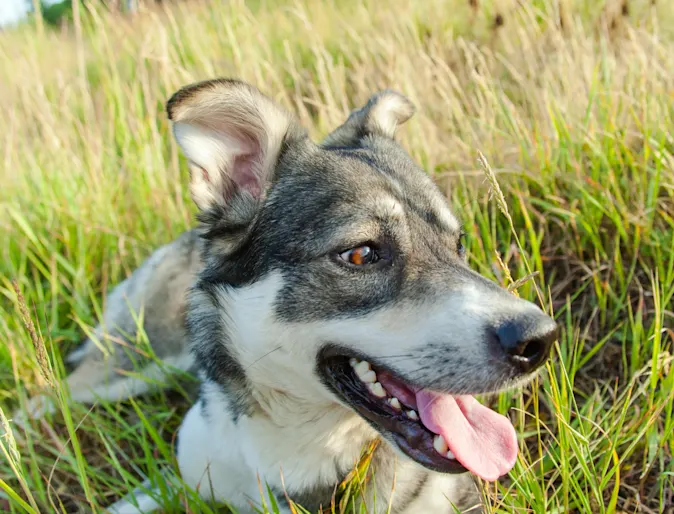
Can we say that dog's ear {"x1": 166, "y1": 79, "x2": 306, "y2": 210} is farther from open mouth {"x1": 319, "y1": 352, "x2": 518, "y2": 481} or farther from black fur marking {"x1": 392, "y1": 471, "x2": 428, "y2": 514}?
black fur marking {"x1": 392, "y1": 471, "x2": 428, "y2": 514}

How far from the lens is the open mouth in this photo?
6.70ft

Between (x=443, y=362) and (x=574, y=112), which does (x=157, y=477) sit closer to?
(x=443, y=362)

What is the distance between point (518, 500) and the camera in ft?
7.54

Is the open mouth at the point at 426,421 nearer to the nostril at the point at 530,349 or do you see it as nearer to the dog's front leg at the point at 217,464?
the nostril at the point at 530,349

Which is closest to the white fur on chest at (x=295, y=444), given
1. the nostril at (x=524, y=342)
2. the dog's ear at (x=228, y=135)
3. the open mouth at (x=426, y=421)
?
the open mouth at (x=426, y=421)

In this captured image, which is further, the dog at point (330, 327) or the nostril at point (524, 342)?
the dog at point (330, 327)

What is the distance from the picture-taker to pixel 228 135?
8.34ft

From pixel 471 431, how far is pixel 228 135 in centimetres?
148

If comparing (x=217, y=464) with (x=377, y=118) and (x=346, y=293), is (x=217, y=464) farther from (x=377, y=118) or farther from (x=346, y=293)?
(x=377, y=118)

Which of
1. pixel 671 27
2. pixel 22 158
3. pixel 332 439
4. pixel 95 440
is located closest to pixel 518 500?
pixel 332 439

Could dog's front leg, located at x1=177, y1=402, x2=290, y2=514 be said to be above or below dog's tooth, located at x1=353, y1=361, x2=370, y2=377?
below

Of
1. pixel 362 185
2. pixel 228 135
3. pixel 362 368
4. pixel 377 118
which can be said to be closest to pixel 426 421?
pixel 362 368

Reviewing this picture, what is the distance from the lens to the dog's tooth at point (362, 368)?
84.8 inches

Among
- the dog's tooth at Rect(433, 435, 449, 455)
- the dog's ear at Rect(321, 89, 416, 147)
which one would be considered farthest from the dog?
the dog's ear at Rect(321, 89, 416, 147)
